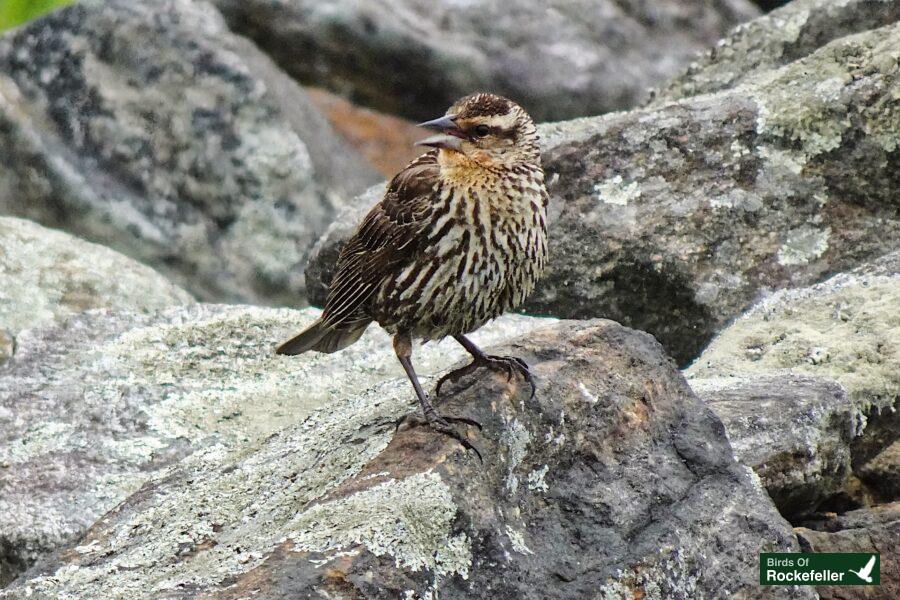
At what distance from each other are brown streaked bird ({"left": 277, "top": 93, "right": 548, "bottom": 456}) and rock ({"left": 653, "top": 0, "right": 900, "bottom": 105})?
8.56ft

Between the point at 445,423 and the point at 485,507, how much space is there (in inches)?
14.6

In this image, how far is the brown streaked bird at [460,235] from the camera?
156 inches

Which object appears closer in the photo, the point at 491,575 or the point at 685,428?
the point at 491,575

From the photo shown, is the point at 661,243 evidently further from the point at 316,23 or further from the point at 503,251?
the point at 316,23

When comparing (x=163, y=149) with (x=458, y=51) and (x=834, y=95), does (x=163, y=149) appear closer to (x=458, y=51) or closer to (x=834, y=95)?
(x=458, y=51)

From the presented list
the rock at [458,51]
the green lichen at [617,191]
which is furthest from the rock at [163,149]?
the green lichen at [617,191]

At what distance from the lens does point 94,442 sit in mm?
4477

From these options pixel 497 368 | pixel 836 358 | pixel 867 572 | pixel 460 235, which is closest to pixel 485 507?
pixel 497 368

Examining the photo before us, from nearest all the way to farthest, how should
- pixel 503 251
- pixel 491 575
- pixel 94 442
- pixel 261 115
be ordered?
pixel 491 575
pixel 503 251
pixel 94 442
pixel 261 115

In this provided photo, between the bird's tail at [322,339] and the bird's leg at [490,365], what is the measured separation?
559mm

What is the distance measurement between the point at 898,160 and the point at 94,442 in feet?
11.3

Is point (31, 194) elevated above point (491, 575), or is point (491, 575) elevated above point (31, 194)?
point (31, 194)

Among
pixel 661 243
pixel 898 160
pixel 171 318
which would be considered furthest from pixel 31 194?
pixel 898 160

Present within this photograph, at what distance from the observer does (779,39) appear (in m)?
6.59
